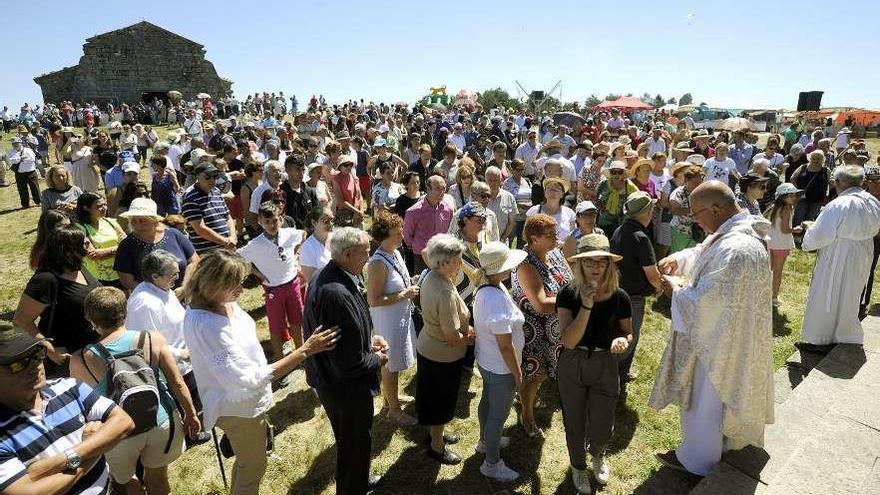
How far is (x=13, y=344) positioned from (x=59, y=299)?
1725mm

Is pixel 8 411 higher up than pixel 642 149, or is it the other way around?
pixel 642 149

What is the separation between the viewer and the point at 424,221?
563 cm

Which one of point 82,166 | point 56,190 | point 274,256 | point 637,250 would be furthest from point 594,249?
point 82,166

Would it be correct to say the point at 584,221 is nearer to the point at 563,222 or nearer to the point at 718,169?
the point at 563,222

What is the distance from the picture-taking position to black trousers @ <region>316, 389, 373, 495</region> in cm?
303

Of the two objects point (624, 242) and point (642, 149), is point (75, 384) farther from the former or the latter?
point (642, 149)

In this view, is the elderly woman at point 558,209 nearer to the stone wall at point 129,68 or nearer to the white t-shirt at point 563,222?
the white t-shirt at point 563,222

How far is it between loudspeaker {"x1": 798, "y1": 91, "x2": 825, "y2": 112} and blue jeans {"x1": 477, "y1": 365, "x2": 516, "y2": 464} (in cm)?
4571

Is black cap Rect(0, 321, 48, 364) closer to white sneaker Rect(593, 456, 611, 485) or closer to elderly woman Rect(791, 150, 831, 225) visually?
white sneaker Rect(593, 456, 611, 485)

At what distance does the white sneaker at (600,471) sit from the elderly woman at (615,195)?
3.24 metres

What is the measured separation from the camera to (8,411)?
1.91m

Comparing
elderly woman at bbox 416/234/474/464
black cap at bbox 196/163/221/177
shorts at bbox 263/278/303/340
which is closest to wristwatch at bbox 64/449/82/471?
elderly woman at bbox 416/234/474/464

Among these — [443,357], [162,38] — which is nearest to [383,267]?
[443,357]

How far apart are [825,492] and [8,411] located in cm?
444
